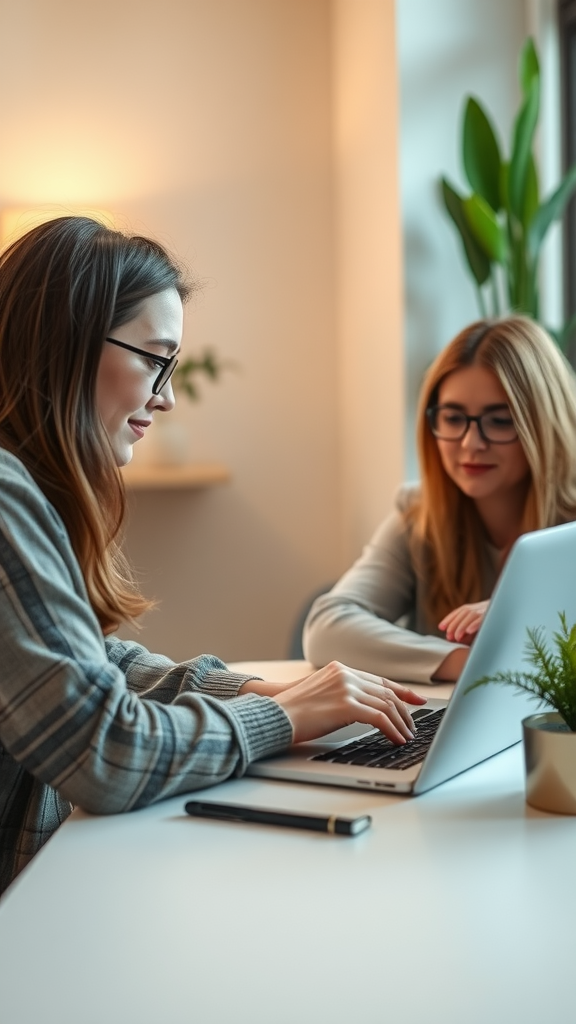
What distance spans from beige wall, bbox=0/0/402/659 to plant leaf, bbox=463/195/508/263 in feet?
2.02

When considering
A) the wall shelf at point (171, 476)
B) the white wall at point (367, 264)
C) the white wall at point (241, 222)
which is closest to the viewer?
the white wall at point (367, 264)

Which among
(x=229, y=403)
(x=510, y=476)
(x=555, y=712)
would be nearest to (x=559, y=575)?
(x=555, y=712)

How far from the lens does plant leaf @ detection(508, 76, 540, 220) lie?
253 cm

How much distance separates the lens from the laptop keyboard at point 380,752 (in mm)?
1046

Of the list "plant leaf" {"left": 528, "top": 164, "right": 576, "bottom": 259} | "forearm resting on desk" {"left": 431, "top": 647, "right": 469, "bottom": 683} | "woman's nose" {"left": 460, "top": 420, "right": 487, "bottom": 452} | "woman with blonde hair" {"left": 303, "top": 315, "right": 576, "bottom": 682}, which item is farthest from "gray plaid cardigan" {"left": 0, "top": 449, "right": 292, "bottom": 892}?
"plant leaf" {"left": 528, "top": 164, "right": 576, "bottom": 259}

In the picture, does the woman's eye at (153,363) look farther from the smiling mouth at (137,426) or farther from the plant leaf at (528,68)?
the plant leaf at (528,68)

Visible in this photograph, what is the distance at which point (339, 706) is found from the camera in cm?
108

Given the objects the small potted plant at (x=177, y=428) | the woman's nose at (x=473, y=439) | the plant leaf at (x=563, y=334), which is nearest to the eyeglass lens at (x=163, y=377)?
the woman's nose at (x=473, y=439)

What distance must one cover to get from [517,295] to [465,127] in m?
0.40

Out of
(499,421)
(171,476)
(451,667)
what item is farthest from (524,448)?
(171,476)

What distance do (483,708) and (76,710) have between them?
358mm

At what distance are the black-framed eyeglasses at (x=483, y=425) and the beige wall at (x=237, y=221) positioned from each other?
3.91 feet

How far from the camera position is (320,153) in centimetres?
349

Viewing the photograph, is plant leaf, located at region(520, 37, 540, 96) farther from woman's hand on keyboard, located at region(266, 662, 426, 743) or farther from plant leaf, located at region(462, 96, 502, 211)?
woman's hand on keyboard, located at region(266, 662, 426, 743)
